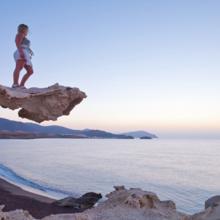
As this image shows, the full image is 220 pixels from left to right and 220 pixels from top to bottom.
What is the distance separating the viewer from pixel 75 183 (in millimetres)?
37469

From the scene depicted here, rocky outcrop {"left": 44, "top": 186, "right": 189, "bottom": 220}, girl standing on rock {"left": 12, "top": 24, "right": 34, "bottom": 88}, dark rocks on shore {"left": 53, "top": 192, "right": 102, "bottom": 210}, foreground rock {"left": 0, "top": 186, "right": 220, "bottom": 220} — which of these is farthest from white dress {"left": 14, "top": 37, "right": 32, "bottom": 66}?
dark rocks on shore {"left": 53, "top": 192, "right": 102, "bottom": 210}

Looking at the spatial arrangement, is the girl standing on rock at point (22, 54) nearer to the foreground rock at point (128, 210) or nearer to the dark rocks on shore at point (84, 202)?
the foreground rock at point (128, 210)

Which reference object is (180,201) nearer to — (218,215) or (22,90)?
(22,90)

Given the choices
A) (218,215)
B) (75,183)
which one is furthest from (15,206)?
(75,183)

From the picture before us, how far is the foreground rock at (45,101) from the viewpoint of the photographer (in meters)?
8.66

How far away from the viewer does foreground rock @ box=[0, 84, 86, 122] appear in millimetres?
8664

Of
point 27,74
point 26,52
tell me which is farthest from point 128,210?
point 26,52

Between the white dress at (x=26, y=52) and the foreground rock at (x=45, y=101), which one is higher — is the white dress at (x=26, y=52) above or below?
above

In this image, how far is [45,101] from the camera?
888 cm

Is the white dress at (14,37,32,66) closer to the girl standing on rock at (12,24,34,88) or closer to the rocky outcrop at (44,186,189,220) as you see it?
the girl standing on rock at (12,24,34,88)

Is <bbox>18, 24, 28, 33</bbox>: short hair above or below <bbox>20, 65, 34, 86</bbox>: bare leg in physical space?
above

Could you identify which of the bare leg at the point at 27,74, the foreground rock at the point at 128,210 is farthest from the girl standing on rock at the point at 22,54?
the foreground rock at the point at 128,210

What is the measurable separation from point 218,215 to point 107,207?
7.27m

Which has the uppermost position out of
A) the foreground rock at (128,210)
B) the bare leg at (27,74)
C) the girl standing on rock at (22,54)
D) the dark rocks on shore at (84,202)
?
the girl standing on rock at (22,54)
